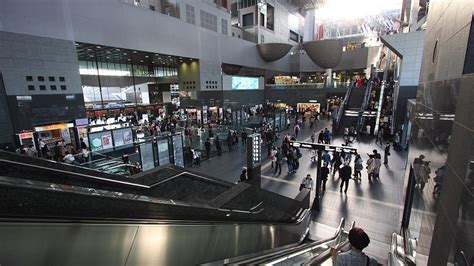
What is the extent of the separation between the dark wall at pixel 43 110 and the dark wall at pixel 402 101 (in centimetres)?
2406

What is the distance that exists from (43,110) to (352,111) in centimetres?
2520

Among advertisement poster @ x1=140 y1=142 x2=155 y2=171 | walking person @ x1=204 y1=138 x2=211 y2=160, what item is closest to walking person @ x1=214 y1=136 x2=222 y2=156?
walking person @ x1=204 y1=138 x2=211 y2=160

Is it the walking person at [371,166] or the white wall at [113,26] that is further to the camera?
the white wall at [113,26]

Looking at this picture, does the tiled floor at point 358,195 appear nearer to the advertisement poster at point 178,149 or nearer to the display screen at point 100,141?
the advertisement poster at point 178,149

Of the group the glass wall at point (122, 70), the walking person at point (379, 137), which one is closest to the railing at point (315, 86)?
the walking person at point (379, 137)

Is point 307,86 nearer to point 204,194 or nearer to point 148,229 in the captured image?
point 204,194

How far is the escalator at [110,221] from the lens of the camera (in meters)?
1.24

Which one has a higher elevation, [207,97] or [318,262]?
[207,97]

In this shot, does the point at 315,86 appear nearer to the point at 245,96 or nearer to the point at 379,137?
the point at 245,96

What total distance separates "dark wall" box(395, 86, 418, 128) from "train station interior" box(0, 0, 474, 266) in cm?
8

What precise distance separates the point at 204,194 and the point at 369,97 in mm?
24376

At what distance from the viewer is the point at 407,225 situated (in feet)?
20.2

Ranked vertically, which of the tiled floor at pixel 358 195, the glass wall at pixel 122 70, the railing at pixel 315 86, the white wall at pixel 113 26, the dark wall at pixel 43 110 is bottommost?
the tiled floor at pixel 358 195

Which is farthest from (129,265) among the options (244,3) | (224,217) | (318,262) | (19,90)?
(244,3)
